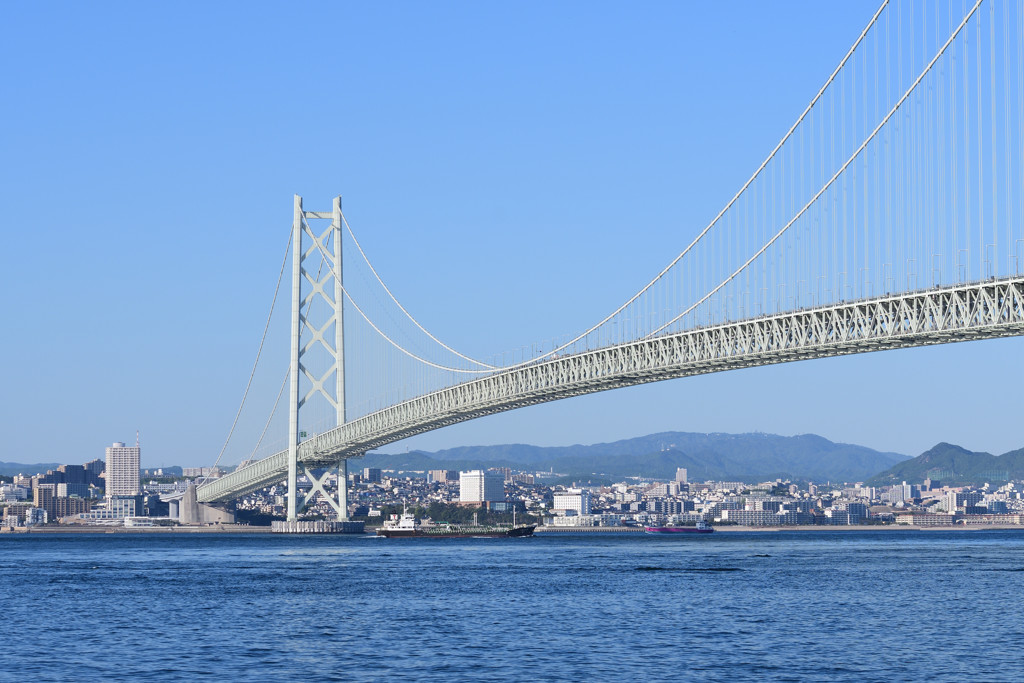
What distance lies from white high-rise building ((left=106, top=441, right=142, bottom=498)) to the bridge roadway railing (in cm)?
11447

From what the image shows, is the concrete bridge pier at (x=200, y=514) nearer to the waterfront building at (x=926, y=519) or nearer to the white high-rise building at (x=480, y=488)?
the white high-rise building at (x=480, y=488)

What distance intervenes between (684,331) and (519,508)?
396ft

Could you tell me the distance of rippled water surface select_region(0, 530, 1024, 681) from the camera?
19.8m

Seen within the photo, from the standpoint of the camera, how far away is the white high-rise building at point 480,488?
170 metres

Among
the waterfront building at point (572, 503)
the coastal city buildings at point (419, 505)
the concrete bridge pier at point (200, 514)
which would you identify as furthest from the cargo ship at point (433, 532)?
the waterfront building at point (572, 503)

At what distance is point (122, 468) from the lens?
188625 mm

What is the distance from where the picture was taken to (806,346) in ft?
134

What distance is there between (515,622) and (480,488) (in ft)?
479

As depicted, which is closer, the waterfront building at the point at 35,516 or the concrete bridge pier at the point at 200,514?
the concrete bridge pier at the point at 200,514

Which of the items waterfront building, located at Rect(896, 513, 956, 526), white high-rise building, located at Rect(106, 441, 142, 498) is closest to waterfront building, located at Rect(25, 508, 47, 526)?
white high-rise building, located at Rect(106, 441, 142, 498)

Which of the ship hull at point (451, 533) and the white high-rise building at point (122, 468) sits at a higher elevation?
the white high-rise building at point (122, 468)

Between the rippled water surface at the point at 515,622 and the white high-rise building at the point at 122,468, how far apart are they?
455 feet

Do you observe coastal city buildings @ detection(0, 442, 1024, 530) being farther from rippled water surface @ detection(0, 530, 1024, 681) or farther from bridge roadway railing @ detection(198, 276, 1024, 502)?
rippled water surface @ detection(0, 530, 1024, 681)

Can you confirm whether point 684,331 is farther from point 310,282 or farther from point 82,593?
point 310,282
